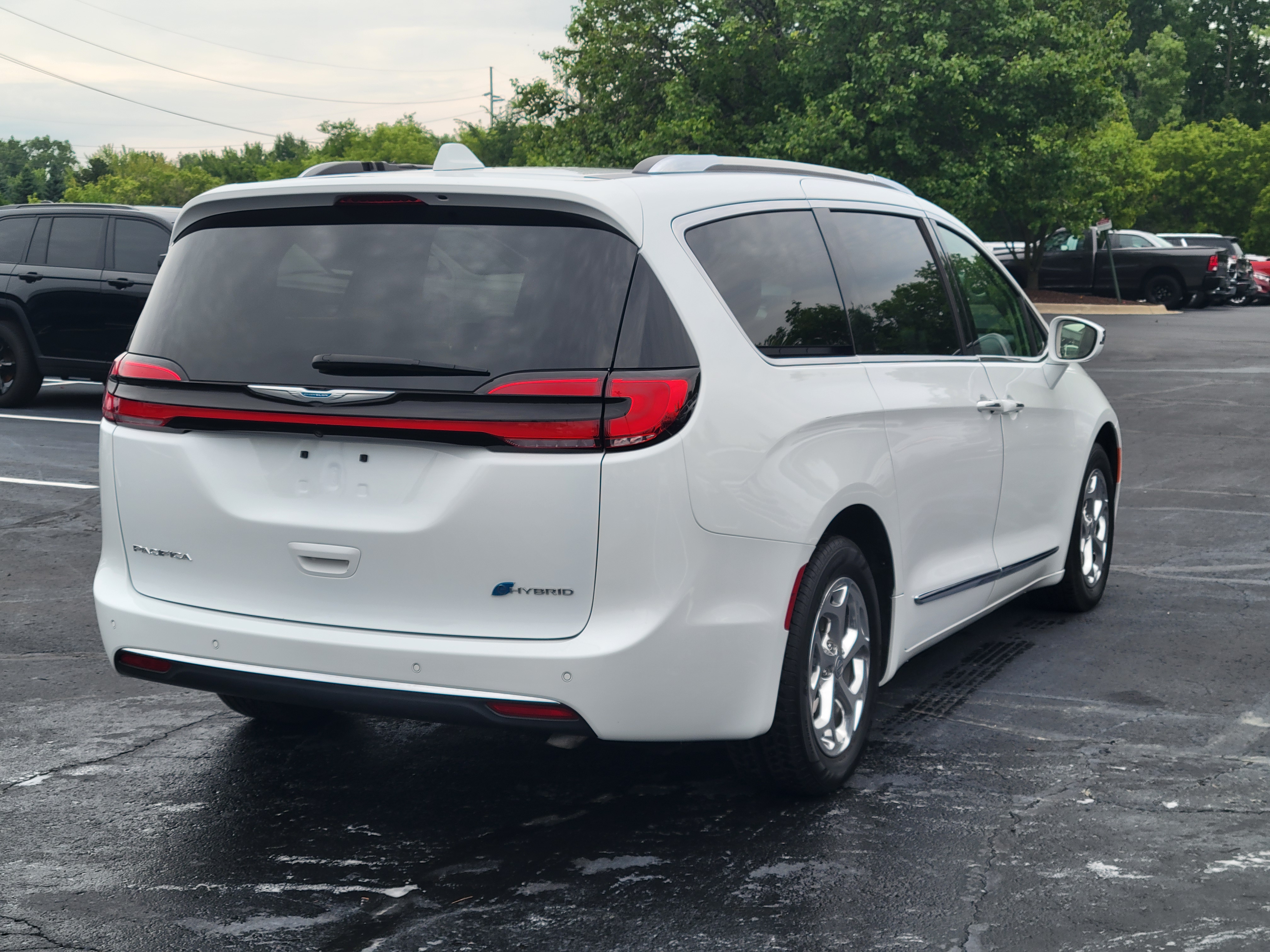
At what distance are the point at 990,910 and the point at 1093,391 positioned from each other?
3.69 metres

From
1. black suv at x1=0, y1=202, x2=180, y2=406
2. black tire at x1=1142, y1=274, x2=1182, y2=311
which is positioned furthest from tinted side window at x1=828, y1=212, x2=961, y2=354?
black tire at x1=1142, y1=274, x2=1182, y2=311

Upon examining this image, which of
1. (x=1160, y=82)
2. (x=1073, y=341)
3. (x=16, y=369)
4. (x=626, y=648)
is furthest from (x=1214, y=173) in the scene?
(x=626, y=648)

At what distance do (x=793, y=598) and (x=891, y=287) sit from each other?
4.72ft

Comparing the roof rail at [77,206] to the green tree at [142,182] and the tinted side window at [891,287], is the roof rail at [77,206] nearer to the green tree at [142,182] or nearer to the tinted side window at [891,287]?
the tinted side window at [891,287]

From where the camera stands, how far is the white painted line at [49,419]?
44.9 ft

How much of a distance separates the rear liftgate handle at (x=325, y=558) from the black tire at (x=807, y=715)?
1187 millimetres

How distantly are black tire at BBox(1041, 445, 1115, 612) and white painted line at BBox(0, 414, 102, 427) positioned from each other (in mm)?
9763

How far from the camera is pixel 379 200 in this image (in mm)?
3822

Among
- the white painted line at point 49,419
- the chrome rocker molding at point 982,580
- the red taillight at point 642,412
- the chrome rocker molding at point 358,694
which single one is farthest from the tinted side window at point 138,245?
the red taillight at point 642,412

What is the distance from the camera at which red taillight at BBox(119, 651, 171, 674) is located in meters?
3.96

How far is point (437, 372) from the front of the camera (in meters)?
3.59

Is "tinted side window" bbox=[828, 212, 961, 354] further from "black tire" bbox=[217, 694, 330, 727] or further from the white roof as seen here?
"black tire" bbox=[217, 694, 330, 727]

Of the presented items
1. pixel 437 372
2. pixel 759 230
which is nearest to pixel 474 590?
pixel 437 372

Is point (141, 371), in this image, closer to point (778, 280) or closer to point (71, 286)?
point (778, 280)
